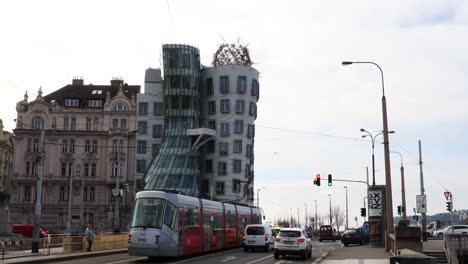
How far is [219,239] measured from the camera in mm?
34500

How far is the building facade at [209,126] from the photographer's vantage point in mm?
85562

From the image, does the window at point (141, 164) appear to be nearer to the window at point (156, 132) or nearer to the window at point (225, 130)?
the window at point (156, 132)

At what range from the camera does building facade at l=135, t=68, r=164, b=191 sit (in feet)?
300

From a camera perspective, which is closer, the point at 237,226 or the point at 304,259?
the point at 304,259

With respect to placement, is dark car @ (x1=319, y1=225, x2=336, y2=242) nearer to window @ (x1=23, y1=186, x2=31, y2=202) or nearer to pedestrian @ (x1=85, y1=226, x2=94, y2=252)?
pedestrian @ (x1=85, y1=226, x2=94, y2=252)

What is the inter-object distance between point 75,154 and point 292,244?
76.9 m

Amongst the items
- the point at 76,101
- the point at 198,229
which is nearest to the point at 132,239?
the point at 198,229

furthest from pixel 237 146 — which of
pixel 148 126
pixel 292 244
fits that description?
pixel 292 244

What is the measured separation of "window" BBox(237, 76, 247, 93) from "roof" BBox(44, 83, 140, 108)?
23.6m

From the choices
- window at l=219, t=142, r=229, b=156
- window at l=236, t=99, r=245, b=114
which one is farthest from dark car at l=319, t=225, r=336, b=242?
window at l=236, t=99, r=245, b=114

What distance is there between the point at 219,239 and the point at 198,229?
502cm

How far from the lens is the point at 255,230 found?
35719mm

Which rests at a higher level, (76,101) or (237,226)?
(76,101)

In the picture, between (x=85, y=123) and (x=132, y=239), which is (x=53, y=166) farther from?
(x=132, y=239)
